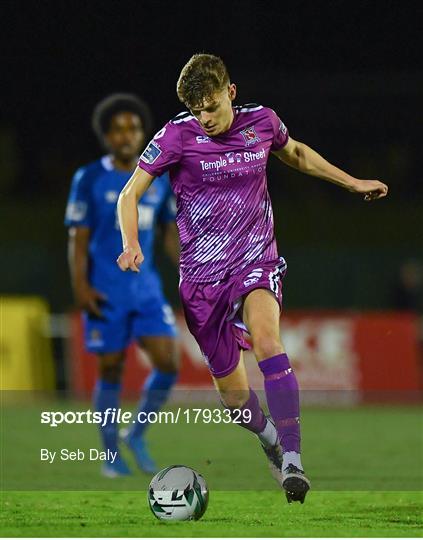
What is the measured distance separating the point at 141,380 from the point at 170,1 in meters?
4.44

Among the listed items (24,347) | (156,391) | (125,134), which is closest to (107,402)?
(156,391)

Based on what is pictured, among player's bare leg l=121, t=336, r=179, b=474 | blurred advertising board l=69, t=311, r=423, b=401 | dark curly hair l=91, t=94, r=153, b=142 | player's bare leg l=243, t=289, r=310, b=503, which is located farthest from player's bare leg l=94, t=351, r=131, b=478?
blurred advertising board l=69, t=311, r=423, b=401

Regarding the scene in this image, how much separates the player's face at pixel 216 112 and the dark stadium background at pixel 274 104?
18.4ft

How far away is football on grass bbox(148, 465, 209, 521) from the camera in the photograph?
20.1 ft

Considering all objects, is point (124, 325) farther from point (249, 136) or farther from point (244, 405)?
point (249, 136)

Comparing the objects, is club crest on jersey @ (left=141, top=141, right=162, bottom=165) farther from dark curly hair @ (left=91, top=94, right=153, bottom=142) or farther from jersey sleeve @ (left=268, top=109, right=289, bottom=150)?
dark curly hair @ (left=91, top=94, right=153, bottom=142)

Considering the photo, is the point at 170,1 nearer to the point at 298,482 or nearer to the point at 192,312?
the point at 192,312

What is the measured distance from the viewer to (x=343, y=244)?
66.7 ft

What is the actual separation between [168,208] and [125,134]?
2.06 ft

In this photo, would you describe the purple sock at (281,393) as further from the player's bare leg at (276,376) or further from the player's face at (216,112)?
the player's face at (216,112)

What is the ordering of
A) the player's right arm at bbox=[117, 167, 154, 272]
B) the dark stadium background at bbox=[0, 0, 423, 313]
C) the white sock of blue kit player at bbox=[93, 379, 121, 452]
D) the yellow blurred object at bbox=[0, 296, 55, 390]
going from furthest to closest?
the yellow blurred object at bbox=[0, 296, 55, 390] < the dark stadium background at bbox=[0, 0, 423, 313] < the white sock of blue kit player at bbox=[93, 379, 121, 452] < the player's right arm at bbox=[117, 167, 154, 272]

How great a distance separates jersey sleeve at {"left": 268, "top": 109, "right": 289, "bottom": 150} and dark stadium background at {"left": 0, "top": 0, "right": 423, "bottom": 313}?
17.1 feet

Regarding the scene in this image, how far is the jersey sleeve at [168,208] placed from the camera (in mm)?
9250

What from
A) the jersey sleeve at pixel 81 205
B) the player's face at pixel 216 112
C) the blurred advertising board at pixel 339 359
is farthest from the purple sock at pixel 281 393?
the blurred advertising board at pixel 339 359
